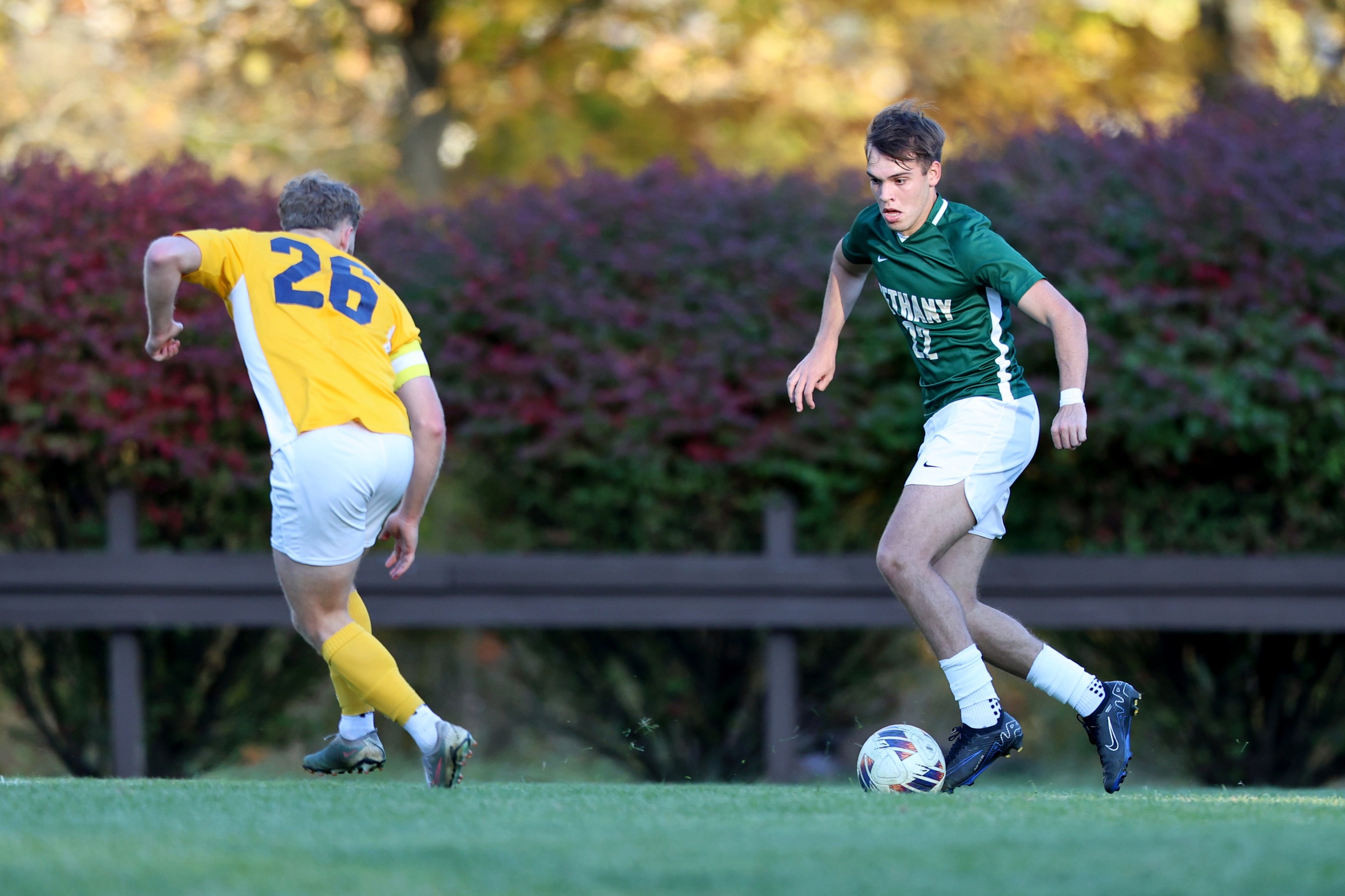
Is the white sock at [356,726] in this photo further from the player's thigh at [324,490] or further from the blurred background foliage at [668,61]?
the blurred background foliage at [668,61]

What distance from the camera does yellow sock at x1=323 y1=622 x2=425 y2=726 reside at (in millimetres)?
4488

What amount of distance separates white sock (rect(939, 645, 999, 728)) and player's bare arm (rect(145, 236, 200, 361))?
2.63m

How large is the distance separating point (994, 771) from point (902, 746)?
5004mm

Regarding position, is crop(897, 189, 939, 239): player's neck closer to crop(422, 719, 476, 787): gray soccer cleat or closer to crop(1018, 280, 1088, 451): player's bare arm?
crop(1018, 280, 1088, 451): player's bare arm

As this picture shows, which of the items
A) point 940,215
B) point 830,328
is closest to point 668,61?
point 830,328

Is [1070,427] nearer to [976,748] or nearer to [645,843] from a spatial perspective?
[976,748]

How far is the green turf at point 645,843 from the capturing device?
2.88 metres

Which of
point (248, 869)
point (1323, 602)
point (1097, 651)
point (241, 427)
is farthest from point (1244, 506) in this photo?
point (248, 869)

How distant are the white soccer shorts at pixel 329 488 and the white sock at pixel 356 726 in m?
0.60

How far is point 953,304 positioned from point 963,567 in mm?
881

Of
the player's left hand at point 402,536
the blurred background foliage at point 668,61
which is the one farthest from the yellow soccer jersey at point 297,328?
the blurred background foliage at point 668,61

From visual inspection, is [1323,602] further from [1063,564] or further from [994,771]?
[994,771]

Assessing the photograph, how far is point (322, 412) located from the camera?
4492mm

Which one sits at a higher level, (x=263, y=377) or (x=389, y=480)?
(x=263, y=377)
